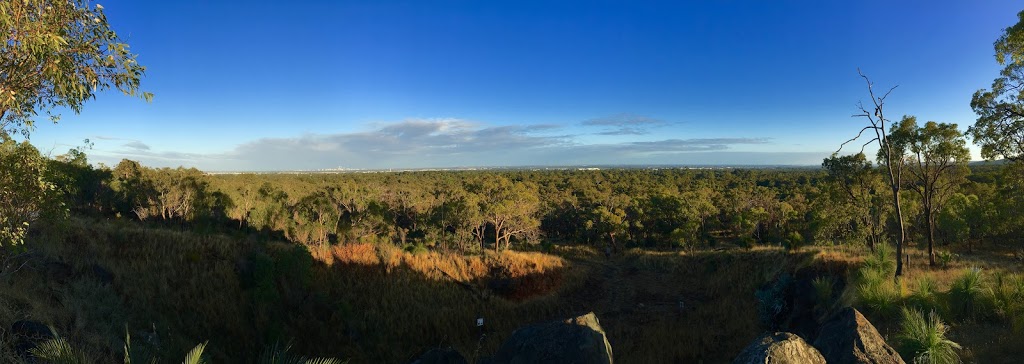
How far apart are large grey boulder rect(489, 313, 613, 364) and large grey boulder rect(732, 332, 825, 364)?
1929 millimetres

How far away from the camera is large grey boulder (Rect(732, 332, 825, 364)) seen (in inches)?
159

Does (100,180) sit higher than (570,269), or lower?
higher

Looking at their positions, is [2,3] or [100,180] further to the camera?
[100,180]

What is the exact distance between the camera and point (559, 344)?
18.6 ft

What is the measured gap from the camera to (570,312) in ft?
54.4

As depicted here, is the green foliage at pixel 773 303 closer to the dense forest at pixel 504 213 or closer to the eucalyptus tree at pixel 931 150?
the eucalyptus tree at pixel 931 150

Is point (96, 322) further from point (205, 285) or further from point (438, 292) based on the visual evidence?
point (438, 292)

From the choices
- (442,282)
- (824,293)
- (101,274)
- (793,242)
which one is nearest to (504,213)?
(442,282)

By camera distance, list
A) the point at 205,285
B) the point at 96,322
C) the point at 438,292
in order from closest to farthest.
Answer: the point at 96,322
the point at 205,285
the point at 438,292

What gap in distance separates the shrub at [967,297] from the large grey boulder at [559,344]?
7457 millimetres

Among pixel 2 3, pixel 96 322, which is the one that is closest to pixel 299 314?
pixel 96 322

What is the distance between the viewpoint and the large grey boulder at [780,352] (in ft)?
13.2

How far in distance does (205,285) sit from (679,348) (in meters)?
13.8

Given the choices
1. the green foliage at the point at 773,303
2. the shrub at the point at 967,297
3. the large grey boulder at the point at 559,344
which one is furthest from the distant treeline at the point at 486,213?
the large grey boulder at the point at 559,344
